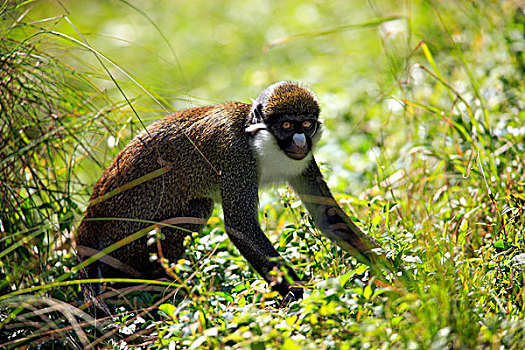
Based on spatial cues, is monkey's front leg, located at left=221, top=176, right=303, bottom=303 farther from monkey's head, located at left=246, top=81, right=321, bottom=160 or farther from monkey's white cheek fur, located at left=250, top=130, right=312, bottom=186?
monkey's head, located at left=246, top=81, right=321, bottom=160

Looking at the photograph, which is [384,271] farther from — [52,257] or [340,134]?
[340,134]

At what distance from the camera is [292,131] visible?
4.58m

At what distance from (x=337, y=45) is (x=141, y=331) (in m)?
8.09

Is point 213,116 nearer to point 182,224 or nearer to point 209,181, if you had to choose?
point 209,181

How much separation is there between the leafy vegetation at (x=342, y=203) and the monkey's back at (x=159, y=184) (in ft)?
0.79

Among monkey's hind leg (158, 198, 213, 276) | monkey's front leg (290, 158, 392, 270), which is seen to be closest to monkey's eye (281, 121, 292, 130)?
monkey's front leg (290, 158, 392, 270)

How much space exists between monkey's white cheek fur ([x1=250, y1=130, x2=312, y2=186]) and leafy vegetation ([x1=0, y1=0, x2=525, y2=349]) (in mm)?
180

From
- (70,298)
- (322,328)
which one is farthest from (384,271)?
(70,298)

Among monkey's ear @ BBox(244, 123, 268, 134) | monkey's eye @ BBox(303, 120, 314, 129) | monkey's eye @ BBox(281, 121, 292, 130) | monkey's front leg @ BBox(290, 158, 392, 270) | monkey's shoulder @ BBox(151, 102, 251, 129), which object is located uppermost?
monkey's shoulder @ BBox(151, 102, 251, 129)

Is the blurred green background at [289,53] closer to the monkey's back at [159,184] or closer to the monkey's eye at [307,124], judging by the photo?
the monkey's back at [159,184]

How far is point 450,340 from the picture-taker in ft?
9.94

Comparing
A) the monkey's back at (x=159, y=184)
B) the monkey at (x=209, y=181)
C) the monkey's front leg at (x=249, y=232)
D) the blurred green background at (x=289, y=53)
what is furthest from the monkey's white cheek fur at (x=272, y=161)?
the blurred green background at (x=289, y=53)

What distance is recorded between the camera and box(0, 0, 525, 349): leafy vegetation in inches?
127

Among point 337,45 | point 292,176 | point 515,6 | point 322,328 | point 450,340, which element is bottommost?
point 450,340
